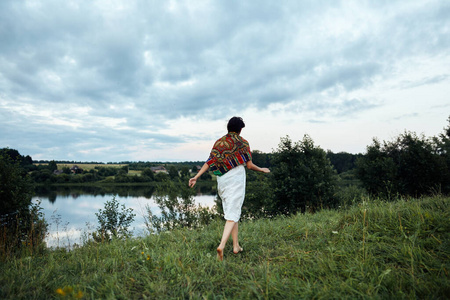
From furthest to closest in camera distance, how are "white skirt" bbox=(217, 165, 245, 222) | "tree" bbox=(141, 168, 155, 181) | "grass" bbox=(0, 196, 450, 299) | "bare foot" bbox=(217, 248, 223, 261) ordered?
"tree" bbox=(141, 168, 155, 181) < "white skirt" bbox=(217, 165, 245, 222) < "bare foot" bbox=(217, 248, 223, 261) < "grass" bbox=(0, 196, 450, 299)

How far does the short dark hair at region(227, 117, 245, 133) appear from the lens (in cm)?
377

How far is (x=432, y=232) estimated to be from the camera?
3.19 meters

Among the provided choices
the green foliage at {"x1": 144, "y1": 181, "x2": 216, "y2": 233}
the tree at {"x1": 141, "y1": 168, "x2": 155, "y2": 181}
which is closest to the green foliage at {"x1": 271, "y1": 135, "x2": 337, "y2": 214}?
the green foliage at {"x1": 144, "y1": 181, "x2": 216, "y2": 233}

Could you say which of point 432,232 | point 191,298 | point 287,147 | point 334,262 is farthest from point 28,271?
point 287,147

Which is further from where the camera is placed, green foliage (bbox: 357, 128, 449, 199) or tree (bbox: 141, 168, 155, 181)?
tree (bbox: 141, 168, 155, 181)

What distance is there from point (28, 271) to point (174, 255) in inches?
73.5

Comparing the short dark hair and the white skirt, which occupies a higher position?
the short dark hair

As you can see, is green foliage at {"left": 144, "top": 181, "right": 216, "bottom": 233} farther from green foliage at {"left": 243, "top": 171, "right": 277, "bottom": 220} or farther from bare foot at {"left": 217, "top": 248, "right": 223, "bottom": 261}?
bare foot at {"left": 217, "top": 248, "right": 223, "bottom": 261}

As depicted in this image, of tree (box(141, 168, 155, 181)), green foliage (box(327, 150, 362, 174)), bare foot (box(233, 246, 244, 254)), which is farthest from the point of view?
green foliage (box(327, 150, 362, 174))

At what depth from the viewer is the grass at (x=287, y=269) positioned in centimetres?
234

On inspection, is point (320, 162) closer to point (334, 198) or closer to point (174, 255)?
point (334, 198)

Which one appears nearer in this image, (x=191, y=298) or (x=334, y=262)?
(x=191, y=298)

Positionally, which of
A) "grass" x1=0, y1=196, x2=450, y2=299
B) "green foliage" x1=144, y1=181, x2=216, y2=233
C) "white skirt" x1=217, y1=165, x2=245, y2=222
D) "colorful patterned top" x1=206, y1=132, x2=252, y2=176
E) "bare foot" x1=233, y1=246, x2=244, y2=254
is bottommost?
"green foliage" x1=144, y1=181, x2=216, y2=233

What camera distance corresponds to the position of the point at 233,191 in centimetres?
354
